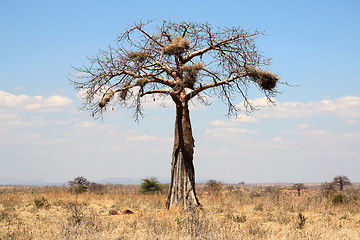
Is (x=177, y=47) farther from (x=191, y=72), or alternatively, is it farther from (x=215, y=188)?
(x=215, y=188)

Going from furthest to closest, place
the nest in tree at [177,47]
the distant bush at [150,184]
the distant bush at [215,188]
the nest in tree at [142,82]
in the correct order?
the distant bush at [150,184] < the distant bush at [215,188] < the nest in tree at [177,47] < the nest in tree at [142,82]

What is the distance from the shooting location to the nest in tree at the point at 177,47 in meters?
15.9

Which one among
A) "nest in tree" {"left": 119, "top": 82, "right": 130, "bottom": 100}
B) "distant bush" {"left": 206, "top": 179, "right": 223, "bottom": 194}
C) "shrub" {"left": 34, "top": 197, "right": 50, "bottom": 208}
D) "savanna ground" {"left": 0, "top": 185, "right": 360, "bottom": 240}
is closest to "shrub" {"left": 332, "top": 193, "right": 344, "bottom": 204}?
"savanna ground" {"left": 0, "top": 185, "right": 360, "bottom": 240}

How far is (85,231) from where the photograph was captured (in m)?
9.41

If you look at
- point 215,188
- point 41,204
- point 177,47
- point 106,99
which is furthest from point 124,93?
point 215,188

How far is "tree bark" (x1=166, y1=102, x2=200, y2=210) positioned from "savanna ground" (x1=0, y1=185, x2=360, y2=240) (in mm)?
830

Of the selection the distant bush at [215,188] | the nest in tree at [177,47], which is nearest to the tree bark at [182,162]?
the nest in tree at [177,47]

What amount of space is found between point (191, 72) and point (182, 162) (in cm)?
370

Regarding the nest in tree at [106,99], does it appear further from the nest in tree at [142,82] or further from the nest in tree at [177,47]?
the nest in tree at [177,47]

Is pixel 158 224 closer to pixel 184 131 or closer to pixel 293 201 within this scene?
pixel 184 131

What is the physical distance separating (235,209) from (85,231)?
8.99m

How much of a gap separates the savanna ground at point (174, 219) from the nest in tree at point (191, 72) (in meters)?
5.17

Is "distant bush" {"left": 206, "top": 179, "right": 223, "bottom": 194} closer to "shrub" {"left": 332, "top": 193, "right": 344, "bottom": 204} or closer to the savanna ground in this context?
the savanna ground

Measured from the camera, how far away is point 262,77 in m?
16.1
